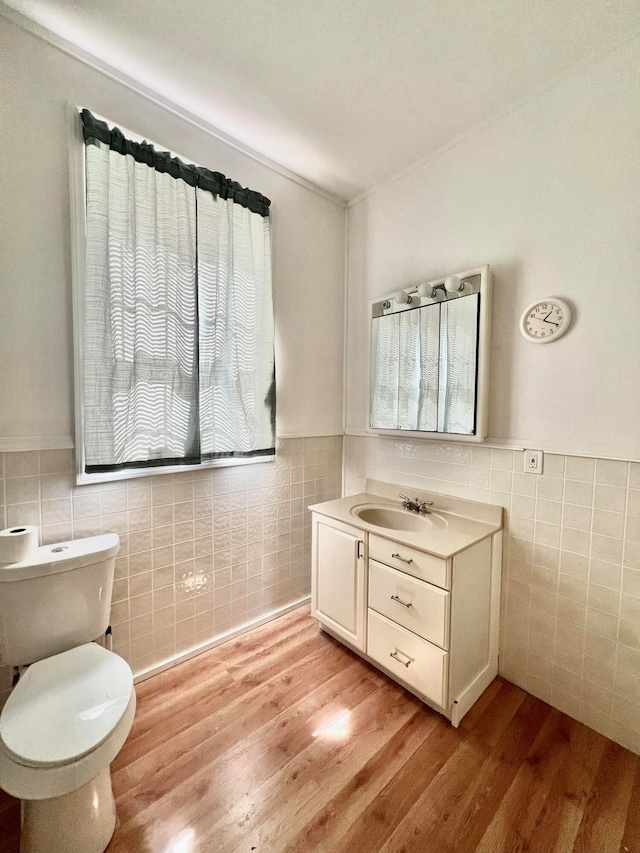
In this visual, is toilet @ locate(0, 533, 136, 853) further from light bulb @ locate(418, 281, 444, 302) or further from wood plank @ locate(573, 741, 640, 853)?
light bulb @ locate(418, 281, 444, 302)

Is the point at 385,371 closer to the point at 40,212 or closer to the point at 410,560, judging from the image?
the point at 410,560

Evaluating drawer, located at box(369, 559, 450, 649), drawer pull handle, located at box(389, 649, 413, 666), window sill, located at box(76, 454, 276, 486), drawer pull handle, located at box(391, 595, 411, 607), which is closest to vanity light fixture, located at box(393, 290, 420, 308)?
window sill, located at box(76, 454, 276, 486)

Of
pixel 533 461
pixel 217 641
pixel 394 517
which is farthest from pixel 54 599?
pixel 533 461

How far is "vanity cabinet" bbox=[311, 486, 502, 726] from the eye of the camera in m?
1.43

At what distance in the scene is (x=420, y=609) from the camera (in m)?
1.49

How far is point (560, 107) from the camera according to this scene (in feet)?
4.76

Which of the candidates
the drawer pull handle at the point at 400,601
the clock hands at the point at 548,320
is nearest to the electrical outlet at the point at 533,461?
the clock hands at the point at 548,320

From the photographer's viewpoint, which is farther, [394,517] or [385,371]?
[385,371]

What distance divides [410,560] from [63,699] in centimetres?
128

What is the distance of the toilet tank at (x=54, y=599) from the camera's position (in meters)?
1.20

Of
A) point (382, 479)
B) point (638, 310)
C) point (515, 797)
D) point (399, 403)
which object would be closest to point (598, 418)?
point (638, 310)

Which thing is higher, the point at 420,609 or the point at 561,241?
the point at 561,241

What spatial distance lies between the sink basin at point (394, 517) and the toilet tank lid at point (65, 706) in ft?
3.99

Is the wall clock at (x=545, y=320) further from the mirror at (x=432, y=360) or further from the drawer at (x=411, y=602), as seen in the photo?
the drawer at (x=411, y=602)
